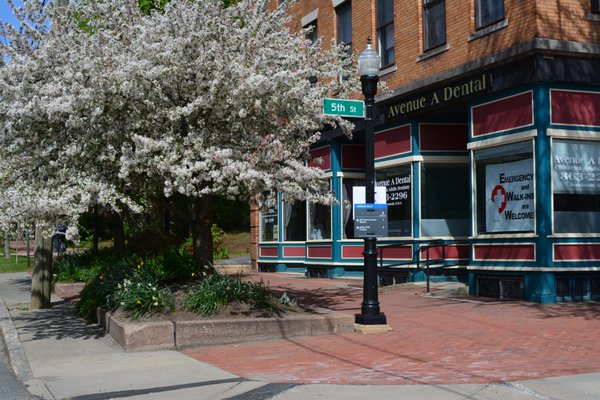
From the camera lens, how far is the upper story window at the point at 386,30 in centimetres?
1947

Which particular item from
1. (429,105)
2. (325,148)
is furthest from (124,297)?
(325,148)

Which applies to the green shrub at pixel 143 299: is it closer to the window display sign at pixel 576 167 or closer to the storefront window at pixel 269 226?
the window display sign at pixel 576 167

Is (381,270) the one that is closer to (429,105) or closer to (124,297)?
(429,105)

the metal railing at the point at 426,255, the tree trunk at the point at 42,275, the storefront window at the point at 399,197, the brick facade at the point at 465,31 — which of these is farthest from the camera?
the storefront window at the point at 399,197

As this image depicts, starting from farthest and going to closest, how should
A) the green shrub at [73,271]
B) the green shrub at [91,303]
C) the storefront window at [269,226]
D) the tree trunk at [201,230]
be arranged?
1. the storefront window at [269,226]
2. the green shrub at [73,271]
3. the green shrub at [91,303]
4. the tree trunk at [201,230]

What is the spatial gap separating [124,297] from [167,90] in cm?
326

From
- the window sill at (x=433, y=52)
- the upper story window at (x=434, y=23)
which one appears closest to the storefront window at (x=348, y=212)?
the window sill at (x=433, y=52)

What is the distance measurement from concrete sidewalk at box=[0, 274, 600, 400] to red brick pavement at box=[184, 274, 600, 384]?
0.08 ft

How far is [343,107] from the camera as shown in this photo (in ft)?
38.5

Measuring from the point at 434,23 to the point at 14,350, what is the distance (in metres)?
11.9

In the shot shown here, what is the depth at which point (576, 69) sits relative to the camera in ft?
47.4

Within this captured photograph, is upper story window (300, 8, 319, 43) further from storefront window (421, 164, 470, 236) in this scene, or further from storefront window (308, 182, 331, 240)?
storefront window (421, 164, 470, 236)

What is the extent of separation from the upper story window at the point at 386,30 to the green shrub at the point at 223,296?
9395mm

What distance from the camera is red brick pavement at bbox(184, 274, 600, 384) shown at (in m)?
8.27
